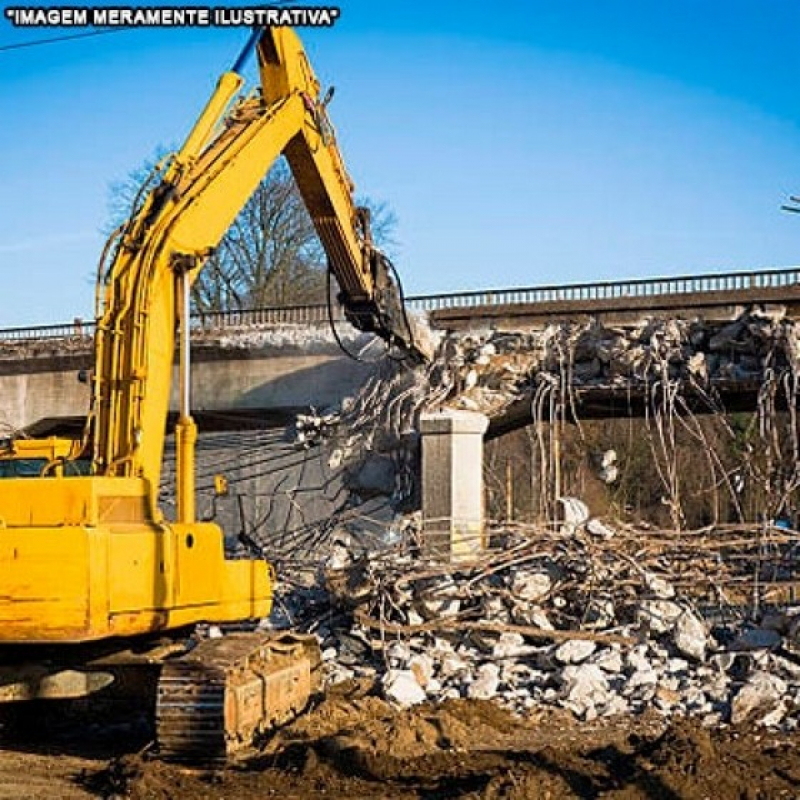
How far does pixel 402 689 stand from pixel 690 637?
8.00 ft

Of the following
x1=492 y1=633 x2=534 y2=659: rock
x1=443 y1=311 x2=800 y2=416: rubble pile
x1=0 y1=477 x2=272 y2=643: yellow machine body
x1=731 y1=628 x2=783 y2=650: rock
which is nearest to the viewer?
x1=0 y1=477 x2=272 y2=643: yellow machine body

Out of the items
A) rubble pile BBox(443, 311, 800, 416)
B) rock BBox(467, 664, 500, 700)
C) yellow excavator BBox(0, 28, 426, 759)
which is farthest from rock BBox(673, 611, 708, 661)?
rubble pile BBox(443, 311, 800, 416)

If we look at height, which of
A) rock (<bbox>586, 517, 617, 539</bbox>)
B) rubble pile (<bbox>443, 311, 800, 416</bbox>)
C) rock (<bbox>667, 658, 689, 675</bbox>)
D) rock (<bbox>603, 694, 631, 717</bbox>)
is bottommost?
rock (<bbox>603, 694, 631, 717</bbox>)

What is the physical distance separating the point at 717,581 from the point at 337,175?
16.4ft

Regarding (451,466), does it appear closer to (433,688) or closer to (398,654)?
(398,654)

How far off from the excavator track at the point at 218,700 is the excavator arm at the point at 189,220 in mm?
1194

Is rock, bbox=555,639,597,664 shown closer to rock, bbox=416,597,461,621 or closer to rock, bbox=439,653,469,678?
rock, bbox=439,653,469,678

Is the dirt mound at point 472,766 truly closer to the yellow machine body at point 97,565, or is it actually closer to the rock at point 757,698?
the rock at point 757,698

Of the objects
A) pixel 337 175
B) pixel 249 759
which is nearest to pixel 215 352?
pixel 337 175

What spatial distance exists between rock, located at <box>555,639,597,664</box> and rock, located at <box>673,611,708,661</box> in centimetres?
70

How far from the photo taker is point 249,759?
337 inches

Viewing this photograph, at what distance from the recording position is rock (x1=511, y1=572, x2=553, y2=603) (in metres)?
12.1

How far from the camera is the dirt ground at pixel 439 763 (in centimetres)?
738

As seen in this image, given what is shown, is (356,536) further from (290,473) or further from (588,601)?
(588,601)
